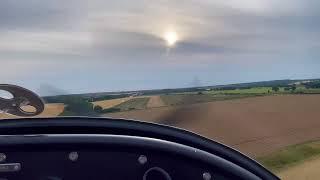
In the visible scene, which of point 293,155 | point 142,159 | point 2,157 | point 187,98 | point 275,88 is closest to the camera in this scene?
point 2,157

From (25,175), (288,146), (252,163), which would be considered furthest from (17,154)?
(288,146)

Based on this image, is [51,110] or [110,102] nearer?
[51,110]

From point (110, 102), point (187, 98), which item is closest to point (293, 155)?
point (187, 98)

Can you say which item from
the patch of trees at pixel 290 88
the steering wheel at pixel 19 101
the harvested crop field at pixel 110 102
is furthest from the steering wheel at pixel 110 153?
the patch of trees at pixel 290 88

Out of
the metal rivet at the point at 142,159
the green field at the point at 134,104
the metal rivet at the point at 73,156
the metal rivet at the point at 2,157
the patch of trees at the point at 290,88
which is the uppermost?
the patch of trees at the point at 290,88

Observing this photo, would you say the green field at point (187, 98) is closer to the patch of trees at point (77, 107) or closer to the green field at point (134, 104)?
the green field at point (134, 104)

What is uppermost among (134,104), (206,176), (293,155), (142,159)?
(134,104)

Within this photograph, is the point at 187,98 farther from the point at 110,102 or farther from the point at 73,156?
the point at 73,156
